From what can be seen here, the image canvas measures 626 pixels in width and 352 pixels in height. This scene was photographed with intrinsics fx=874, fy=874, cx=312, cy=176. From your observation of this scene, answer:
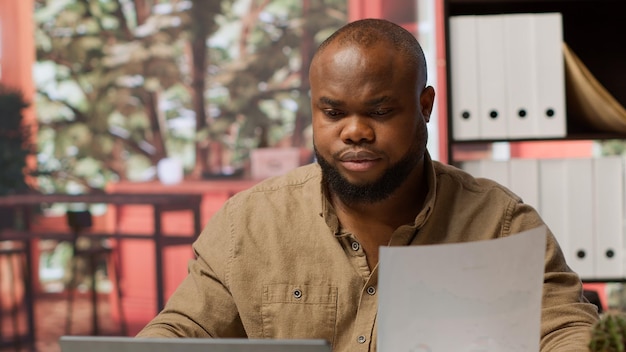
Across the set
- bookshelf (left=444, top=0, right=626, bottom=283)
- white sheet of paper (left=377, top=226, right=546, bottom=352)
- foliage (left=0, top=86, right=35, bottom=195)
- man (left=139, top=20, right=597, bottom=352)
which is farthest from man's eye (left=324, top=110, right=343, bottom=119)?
foliage (left=0, top=86, right=35, bottom=195)

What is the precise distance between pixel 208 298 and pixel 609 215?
1.46 meters

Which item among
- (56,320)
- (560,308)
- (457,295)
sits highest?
(457,295)

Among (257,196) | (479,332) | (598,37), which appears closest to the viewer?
(479,332)

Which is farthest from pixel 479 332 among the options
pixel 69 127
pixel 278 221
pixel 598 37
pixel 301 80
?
pixel 69 127

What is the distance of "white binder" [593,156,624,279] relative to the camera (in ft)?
8.04

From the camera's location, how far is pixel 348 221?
1401 millimetres

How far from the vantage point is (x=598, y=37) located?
8.95 feet

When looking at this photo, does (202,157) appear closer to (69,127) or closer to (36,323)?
(69,127)

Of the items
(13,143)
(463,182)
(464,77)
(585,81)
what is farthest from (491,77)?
(13,143)

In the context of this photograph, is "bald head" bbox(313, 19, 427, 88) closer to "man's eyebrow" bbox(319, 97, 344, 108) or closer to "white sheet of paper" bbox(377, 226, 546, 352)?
"man's eyebrow" bbox(319, 97, 344, 108)

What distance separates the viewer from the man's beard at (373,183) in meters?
1.30

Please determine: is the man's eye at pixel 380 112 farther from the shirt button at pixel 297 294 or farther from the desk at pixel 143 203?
the desk at pixel 143 203

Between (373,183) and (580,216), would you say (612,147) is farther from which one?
(373,183)

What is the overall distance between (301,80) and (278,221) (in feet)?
11.4
